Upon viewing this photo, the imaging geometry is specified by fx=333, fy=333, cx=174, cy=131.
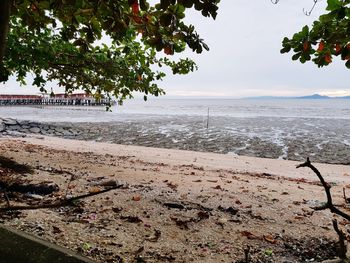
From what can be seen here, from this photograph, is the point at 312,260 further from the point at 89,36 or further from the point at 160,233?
the point at 89,36

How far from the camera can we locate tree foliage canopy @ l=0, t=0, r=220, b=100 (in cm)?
278

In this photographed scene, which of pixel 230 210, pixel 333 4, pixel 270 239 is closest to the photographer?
pixel 333 4

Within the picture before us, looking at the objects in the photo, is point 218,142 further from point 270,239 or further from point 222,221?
point 270,239

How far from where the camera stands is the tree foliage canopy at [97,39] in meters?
2.78

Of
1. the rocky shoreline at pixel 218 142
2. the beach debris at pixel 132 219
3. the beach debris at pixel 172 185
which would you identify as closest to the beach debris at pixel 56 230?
the beach debris at pixel 132 219

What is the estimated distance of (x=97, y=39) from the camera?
3.82 meters

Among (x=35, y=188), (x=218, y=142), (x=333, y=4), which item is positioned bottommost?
(x=218, y=142)

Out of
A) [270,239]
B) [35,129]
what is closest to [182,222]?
[270,239]

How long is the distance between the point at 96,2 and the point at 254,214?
13.6 ft

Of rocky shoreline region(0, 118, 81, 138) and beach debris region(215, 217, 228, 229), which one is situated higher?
beach debris region(215, 217, 228, 229)

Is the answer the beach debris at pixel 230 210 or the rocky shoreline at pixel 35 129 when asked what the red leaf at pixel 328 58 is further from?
the rocky shoreline at pixel 35 129

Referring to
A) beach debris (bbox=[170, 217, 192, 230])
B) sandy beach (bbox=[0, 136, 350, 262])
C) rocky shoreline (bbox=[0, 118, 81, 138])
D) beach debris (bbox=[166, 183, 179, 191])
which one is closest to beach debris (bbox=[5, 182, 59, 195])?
sandy beach (bbox=[0, 136, 350, 262])

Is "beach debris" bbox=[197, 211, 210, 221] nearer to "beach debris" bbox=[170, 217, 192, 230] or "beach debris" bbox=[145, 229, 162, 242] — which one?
"beach debris" bbox=[170, 217, 192, 230]

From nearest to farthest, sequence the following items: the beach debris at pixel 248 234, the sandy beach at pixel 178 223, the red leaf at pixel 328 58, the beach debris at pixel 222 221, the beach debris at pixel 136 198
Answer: the red leaf at pixel 328 58 < the sandy beach at pixel 178 223 < the beach debris at pixel 248 234 < the beach debris at pixel 222 221 < the beach debris at pixel 136 198
